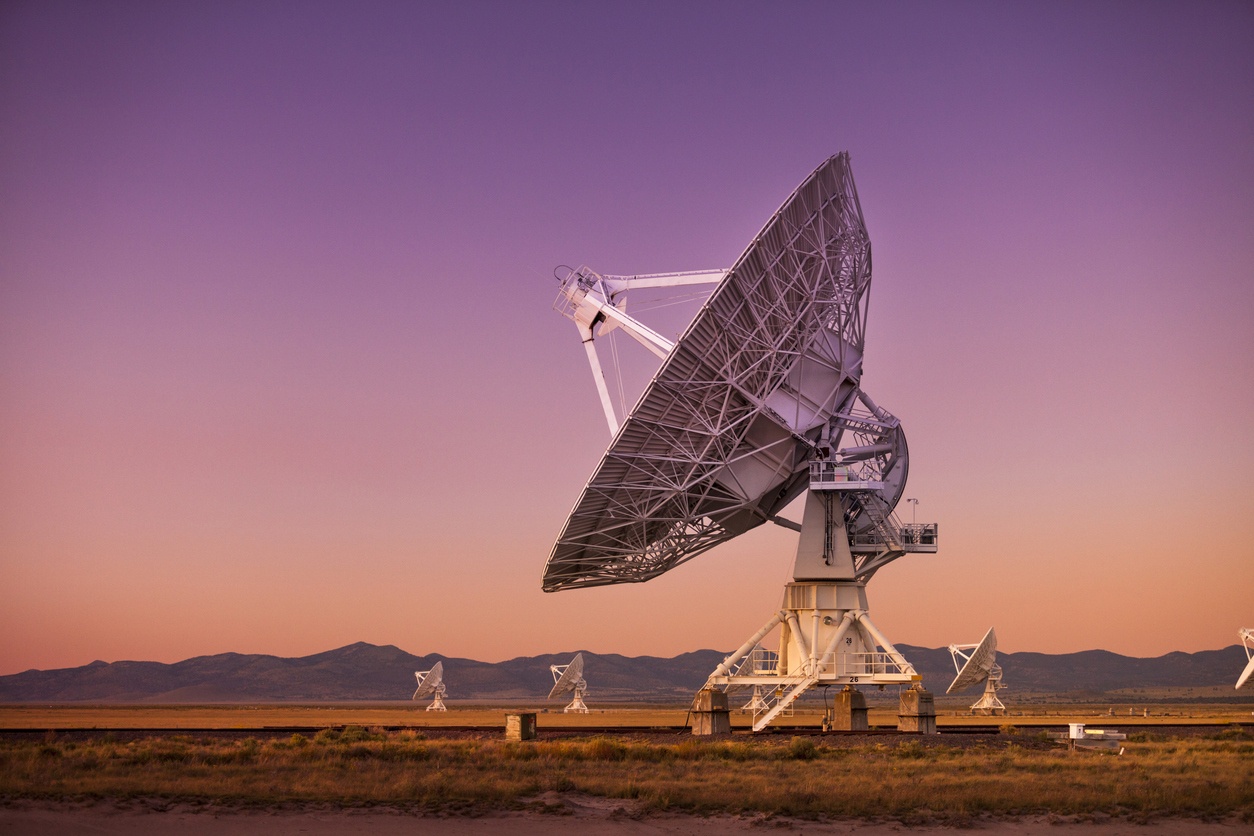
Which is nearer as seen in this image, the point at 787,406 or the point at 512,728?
the point at 512,728

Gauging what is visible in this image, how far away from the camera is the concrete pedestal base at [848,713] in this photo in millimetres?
39344

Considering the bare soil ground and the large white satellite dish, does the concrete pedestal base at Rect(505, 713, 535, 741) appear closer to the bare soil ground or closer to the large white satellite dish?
the large white satellite dish

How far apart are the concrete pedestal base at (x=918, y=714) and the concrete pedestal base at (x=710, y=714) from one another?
5329 millimetres

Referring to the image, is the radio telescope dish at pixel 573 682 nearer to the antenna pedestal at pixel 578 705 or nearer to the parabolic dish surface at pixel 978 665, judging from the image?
the antenna pedestal at pixel 578 705

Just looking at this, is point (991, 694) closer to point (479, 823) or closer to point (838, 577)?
point (838, 577)

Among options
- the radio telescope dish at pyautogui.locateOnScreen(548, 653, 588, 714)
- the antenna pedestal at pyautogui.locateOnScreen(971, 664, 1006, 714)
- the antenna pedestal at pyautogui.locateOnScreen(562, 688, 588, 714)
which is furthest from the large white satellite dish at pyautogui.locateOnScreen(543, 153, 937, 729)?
the antenna pedestal at pyautogui.locateOnScreen(562, 688, 588, 714)

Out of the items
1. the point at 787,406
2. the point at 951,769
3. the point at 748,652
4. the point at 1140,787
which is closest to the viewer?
the point at 1140,787

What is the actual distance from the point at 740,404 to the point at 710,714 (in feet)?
32.1

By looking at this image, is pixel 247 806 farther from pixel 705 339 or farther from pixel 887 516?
pixel 887 516

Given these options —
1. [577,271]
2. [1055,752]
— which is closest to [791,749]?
[1055,752]

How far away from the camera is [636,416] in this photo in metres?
33.6

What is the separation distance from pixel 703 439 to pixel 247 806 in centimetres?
1872

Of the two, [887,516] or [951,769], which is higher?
[887,516]

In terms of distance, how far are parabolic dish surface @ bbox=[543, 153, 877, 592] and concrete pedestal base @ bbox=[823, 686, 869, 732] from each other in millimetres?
6177
